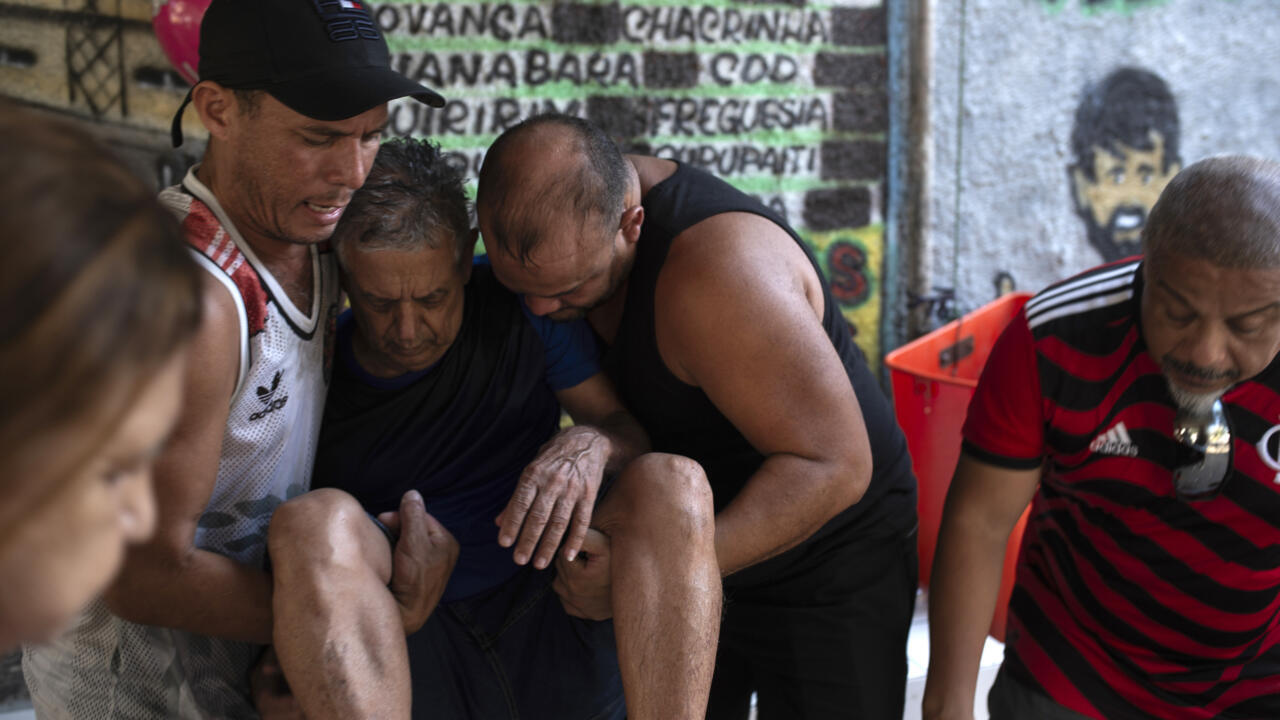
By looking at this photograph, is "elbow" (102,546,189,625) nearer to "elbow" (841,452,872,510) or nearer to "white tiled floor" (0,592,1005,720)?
"elbow" (841,452,872,510)

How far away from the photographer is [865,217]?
12.5 ft

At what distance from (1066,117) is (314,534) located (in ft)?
11.9

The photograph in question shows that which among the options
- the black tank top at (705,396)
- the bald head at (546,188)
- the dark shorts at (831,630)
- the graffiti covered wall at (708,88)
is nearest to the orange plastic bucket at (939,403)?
the graffiti covered wall at (708,88)

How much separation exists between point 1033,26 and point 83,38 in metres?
3.42

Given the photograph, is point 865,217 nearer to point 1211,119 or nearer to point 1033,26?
point 1033,26

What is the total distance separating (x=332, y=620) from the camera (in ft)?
4.99

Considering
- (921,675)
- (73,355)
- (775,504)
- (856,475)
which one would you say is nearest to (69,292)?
(73,355)

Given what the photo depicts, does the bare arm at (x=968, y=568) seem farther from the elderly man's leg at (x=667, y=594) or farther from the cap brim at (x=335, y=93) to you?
the cap brim at (x=335, y=93)

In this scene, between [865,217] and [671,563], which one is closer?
[671,563]

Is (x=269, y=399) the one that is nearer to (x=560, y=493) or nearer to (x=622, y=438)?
(x=560, y=493)

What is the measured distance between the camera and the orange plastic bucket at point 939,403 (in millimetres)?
3012

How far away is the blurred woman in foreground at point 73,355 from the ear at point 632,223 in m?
→ 1.23

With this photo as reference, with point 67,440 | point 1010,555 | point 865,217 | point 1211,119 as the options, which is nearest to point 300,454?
point 67,440

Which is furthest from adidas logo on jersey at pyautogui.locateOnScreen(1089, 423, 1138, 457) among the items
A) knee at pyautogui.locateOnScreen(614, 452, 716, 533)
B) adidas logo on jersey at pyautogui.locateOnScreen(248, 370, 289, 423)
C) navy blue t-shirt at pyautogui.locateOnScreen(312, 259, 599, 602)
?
adidas logo on jersey at pyautogui.locateOnScreen(248, 370, 289, 423)
